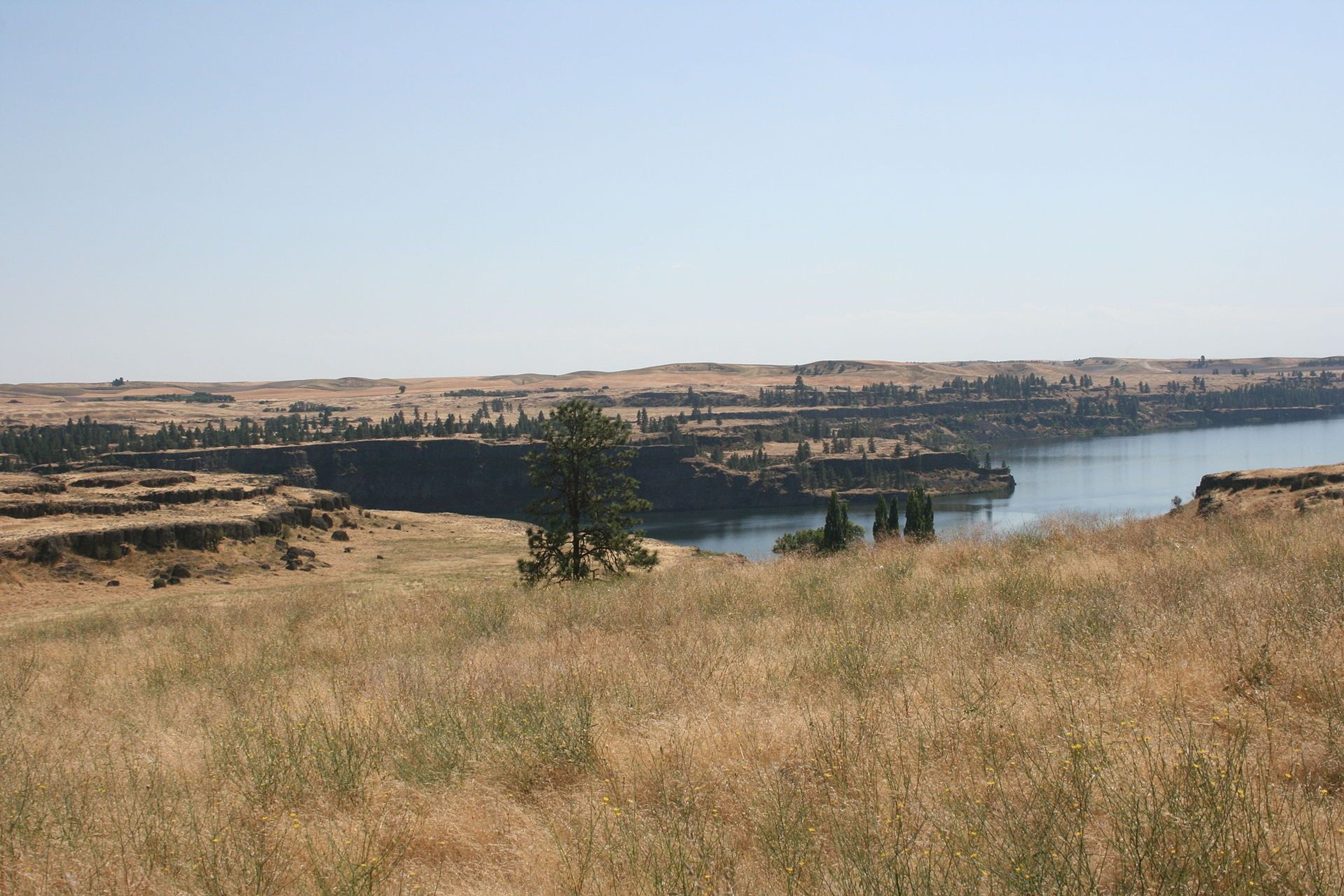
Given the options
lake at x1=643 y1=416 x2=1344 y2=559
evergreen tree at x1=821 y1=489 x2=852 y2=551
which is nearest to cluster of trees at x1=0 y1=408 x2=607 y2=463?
lake at x1=643 y1=416 x2=1344 y2=559

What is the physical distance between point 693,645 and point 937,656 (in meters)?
2.23

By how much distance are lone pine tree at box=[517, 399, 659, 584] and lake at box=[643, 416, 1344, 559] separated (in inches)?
1963

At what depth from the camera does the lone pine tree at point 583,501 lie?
83.9 ft

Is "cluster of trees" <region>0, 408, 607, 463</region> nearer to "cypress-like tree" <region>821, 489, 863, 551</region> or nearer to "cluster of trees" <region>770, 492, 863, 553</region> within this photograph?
"cluster of trees" <region>770, 492, 863, 553</region>

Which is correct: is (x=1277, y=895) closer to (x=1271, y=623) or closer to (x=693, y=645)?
(x=1271, y=623)

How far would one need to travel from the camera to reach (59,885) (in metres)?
4.16

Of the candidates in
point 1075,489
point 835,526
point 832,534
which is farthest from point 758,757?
point 1075,489

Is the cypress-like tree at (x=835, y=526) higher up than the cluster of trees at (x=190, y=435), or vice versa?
the cluster of trees at (x=190, y=435)

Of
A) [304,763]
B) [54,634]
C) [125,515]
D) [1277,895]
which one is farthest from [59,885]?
[125,515]

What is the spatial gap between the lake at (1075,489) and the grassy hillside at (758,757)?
223ft

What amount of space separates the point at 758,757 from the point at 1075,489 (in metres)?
123

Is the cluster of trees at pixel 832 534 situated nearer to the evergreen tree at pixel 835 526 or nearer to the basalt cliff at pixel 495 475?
the evergreen tree at pixel 835 526

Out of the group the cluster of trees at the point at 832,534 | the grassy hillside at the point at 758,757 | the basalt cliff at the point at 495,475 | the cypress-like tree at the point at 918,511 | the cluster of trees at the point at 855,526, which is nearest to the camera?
the grassy hillside at the point at 758,757

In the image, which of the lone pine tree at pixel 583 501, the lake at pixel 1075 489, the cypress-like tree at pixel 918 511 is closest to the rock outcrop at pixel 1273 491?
the lone pine tree at pixel 583 501
